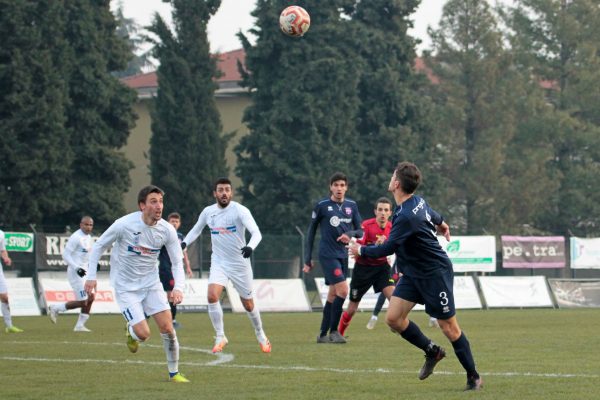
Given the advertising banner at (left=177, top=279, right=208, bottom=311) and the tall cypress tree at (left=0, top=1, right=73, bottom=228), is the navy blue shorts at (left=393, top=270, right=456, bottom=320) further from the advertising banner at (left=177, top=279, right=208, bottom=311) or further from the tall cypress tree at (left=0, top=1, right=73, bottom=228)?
the tall cypress tree at (left=0, top=1, right=73, bottom=228)

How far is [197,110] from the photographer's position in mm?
50750

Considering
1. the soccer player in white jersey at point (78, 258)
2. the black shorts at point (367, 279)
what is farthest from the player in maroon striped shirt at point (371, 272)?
the soccer player in white jersey at point (78, 258)

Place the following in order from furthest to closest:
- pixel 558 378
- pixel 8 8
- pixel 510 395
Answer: pixel 8 8, pixel 558 378, pixel 510 395

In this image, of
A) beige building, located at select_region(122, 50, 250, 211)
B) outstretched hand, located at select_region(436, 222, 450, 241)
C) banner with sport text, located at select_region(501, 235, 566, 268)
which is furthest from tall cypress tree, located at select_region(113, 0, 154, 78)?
outstretched hand, located at select_region(436, 222, 450, 241)

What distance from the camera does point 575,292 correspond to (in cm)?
3350

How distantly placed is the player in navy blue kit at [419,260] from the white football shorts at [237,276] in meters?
5.33

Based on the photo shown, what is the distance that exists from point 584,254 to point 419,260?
24.5 metres

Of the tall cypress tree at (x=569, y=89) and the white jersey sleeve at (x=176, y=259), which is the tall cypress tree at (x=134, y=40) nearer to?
the tall cypress tree at (x=569, y=89)

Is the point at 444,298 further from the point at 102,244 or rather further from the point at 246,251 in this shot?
the point at 246,251

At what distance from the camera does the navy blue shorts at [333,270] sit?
1841cm

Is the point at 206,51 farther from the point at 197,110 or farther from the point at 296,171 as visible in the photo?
the point at 296,171

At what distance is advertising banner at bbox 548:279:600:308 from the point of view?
33.3m

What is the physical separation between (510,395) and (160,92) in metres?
40.9

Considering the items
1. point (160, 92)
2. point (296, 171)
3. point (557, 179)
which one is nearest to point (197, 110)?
point (160, 92)
